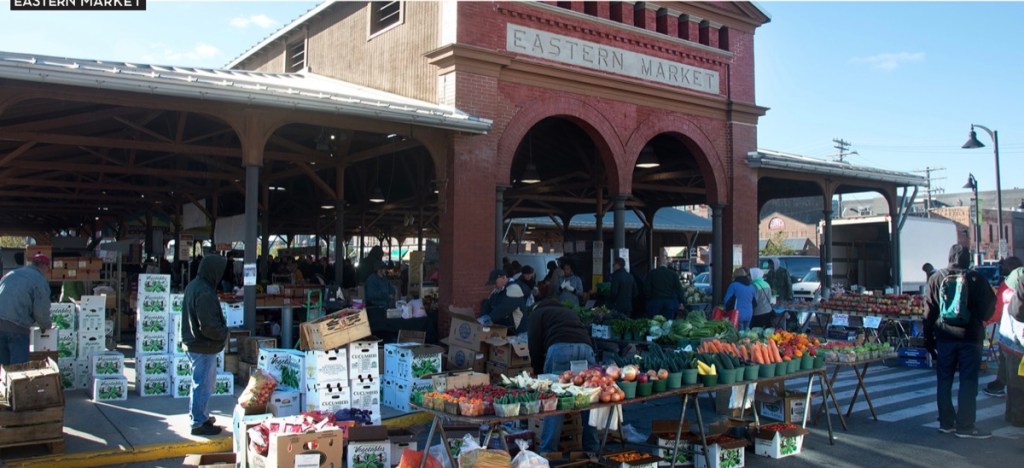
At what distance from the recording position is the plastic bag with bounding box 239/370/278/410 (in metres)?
6.62

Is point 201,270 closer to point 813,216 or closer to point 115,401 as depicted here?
point 115,401

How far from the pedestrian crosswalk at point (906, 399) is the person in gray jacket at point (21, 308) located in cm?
965

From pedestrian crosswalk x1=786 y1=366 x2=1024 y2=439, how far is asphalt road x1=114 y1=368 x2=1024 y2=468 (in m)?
0.01

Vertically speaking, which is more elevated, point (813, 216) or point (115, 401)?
point (813, 216)

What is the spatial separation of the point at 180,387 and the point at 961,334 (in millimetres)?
9479

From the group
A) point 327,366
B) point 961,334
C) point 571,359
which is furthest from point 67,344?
point 961,334

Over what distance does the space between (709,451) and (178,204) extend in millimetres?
21440

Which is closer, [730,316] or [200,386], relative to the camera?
[200,386]

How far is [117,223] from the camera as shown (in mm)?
34719

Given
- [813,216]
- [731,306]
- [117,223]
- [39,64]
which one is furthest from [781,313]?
[813,216]

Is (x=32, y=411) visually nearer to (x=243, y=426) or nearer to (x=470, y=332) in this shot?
(x=243, y=426)

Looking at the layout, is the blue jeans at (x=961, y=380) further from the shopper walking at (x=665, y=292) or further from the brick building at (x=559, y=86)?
the brick building at (x=559, y=86)

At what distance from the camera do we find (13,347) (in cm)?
822

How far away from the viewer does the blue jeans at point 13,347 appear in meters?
8.12
